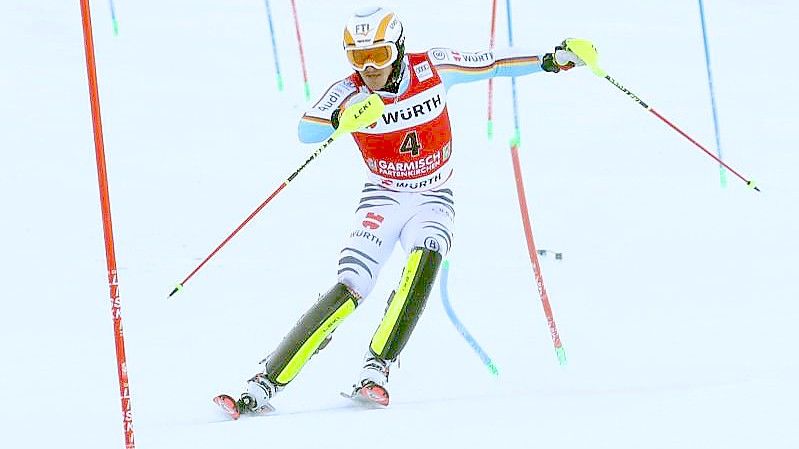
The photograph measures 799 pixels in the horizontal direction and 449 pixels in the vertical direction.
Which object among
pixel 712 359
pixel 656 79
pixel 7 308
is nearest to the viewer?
pixel 712 359

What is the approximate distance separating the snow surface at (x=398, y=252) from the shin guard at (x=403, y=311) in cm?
21

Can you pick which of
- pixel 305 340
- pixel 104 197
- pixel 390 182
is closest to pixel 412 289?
pixel 305 340

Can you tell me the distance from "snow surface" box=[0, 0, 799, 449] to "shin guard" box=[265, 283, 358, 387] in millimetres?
225

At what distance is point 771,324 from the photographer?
497cm

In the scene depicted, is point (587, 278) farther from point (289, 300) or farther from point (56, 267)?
point (56, 267)

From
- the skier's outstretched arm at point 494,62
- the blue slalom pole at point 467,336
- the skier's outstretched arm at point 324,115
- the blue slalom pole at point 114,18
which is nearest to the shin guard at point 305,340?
the skier's outstretched arm at point 324,115

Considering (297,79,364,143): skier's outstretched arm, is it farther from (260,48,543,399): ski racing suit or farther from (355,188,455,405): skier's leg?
(355,188,455,405): skier's leg

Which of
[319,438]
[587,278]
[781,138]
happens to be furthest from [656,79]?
[319,438]

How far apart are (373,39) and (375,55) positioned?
6 centimetres

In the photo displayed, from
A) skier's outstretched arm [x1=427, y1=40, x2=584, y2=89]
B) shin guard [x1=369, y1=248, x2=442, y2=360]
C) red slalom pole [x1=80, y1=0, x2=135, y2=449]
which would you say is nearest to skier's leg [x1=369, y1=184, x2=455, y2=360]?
shin guard [x1=369, y1=248, x2=442, y2=360]

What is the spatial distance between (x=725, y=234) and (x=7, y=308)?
3.45 metres

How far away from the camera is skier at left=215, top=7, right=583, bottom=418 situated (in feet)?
12.5

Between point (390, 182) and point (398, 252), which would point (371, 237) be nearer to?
point (390, 182)

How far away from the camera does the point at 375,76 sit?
3.96 m
